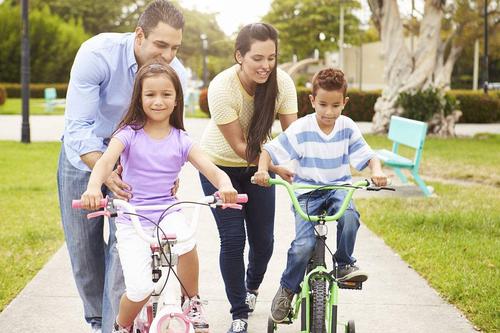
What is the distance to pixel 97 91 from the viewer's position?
3789 mm

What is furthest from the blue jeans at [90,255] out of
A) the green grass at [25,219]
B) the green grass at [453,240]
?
the green grass at [453,240]

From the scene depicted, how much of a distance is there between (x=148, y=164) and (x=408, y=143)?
23.6ft

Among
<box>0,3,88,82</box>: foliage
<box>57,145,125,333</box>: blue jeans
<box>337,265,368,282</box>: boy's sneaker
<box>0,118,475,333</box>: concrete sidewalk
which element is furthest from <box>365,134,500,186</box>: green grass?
<box>0,3,88,82</box>: foliage

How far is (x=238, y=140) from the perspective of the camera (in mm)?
4363

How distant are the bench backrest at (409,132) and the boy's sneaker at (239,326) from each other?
5.60 meters

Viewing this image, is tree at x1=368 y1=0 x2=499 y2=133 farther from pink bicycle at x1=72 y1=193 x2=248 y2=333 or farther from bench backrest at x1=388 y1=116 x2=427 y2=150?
pink bicycle at x1=72 y1=193 x2=248 y2=333

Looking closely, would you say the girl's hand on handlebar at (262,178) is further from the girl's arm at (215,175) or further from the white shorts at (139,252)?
the white shorts at (139,252)

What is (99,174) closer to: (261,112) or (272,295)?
(261,112)

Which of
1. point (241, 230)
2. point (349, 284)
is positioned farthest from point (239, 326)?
point (349, 284)

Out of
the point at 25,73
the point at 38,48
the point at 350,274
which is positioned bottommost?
the point at 350,274

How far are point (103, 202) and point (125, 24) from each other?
198 ft

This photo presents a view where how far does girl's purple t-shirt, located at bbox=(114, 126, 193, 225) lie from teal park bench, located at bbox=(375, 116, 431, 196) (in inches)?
249

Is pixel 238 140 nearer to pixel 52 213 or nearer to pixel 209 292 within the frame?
pixel 209 292

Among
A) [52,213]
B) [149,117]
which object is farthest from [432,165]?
[149,117]
